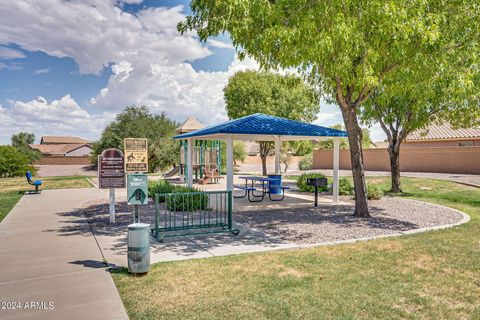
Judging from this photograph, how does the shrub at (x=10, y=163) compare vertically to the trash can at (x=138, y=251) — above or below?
above

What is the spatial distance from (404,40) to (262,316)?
7119 mm

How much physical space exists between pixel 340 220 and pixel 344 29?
17.1 ft

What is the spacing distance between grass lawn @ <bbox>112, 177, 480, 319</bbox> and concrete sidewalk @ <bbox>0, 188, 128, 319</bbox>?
34cm

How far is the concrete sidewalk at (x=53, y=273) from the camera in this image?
14.8ft

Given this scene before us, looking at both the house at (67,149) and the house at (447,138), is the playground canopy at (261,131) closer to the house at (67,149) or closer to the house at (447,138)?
the house at (447,138)

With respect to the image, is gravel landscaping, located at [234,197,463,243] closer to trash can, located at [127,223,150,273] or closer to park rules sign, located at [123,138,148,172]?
park rules sign, located at [123,138,148,172]

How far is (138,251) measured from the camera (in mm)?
5695

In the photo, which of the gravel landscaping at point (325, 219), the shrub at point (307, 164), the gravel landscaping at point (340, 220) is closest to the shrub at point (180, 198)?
the gravel landscaping at point (325, 219)

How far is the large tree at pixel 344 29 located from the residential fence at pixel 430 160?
20.3 m

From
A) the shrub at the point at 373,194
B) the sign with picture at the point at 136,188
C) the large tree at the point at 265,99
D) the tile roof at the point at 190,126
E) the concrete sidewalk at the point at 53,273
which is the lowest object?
the concrete sidewalk at the point at 53,273

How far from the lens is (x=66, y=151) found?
67250 mm

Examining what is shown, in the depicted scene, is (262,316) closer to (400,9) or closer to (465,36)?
(400,9)

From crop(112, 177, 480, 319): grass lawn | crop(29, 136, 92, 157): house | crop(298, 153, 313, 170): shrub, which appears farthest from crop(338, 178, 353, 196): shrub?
crop(29, 136, 92, 157): house

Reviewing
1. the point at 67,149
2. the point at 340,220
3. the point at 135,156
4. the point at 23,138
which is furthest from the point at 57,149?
the point at 340,220
